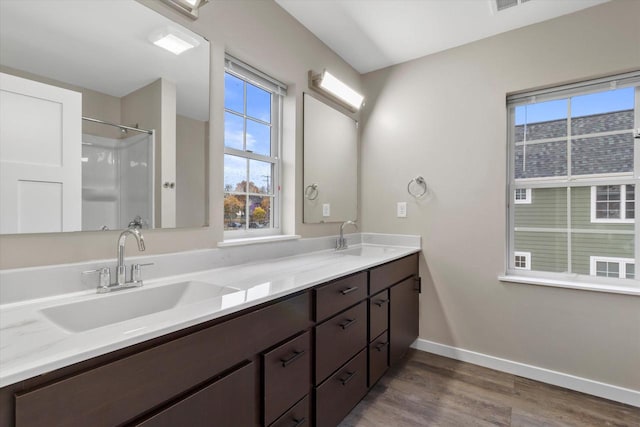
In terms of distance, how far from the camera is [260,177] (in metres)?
2.09

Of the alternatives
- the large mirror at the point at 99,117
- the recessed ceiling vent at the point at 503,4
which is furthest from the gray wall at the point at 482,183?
the large mirror at the point at 99,117

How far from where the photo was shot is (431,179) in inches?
101

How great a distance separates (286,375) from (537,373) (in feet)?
6.29

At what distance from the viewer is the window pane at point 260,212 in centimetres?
201

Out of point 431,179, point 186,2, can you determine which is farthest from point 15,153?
point 431,179

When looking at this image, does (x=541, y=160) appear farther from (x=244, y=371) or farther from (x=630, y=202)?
(x=244, y=371)

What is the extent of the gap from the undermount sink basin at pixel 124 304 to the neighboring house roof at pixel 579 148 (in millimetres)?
2249

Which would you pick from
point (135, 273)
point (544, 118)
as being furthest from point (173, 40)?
point (544, 118)

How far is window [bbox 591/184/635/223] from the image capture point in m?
1.97

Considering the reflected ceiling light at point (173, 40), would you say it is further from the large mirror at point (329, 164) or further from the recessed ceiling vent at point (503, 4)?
the recessed ceiling vent at point (503, 4)

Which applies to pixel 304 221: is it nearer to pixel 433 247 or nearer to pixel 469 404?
pixel 433 247

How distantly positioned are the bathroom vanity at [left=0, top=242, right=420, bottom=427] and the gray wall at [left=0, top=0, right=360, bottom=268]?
0.61m

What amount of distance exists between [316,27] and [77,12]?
4.93 ft

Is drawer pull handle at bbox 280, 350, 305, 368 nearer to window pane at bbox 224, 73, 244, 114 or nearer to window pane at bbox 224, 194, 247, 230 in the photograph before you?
window pane at bbox 224, 194, 247, 230
